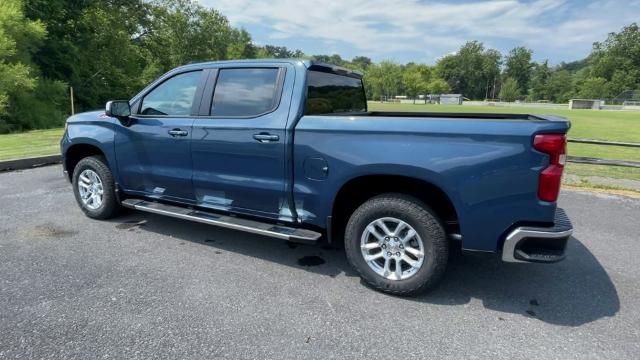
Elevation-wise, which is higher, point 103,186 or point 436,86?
point 436,86

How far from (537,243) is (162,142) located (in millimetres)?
3584

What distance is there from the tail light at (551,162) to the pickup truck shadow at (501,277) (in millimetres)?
954

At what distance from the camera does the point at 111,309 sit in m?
2.96

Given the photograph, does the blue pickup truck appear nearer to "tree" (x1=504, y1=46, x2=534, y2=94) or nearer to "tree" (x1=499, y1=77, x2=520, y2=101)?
"tree" (x1=499, y1=77, x2=520, y2=101)

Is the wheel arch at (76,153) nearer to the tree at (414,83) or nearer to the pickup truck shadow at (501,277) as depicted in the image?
the pickup truck shadow at (501,277)

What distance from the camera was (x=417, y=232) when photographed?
3.10m

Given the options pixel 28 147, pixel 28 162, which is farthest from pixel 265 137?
pixel 28 147

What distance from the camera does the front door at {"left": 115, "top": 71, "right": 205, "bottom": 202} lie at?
4105 mm

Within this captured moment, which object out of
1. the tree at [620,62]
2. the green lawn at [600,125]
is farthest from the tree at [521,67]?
the green lawn at [600,125]

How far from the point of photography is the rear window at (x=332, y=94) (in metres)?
3.70

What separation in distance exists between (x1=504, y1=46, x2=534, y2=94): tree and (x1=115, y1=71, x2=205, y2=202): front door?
5559 inches

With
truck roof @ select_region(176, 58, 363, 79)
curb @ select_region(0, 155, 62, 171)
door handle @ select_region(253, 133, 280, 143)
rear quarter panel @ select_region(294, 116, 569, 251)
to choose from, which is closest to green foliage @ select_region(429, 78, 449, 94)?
curb @ select_region(0, 155, 62, 171)

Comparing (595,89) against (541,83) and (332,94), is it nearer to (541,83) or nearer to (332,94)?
(541,83)

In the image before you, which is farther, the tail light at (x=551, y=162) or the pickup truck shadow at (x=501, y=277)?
the pickup truck shadow at (x=501, y=277)
